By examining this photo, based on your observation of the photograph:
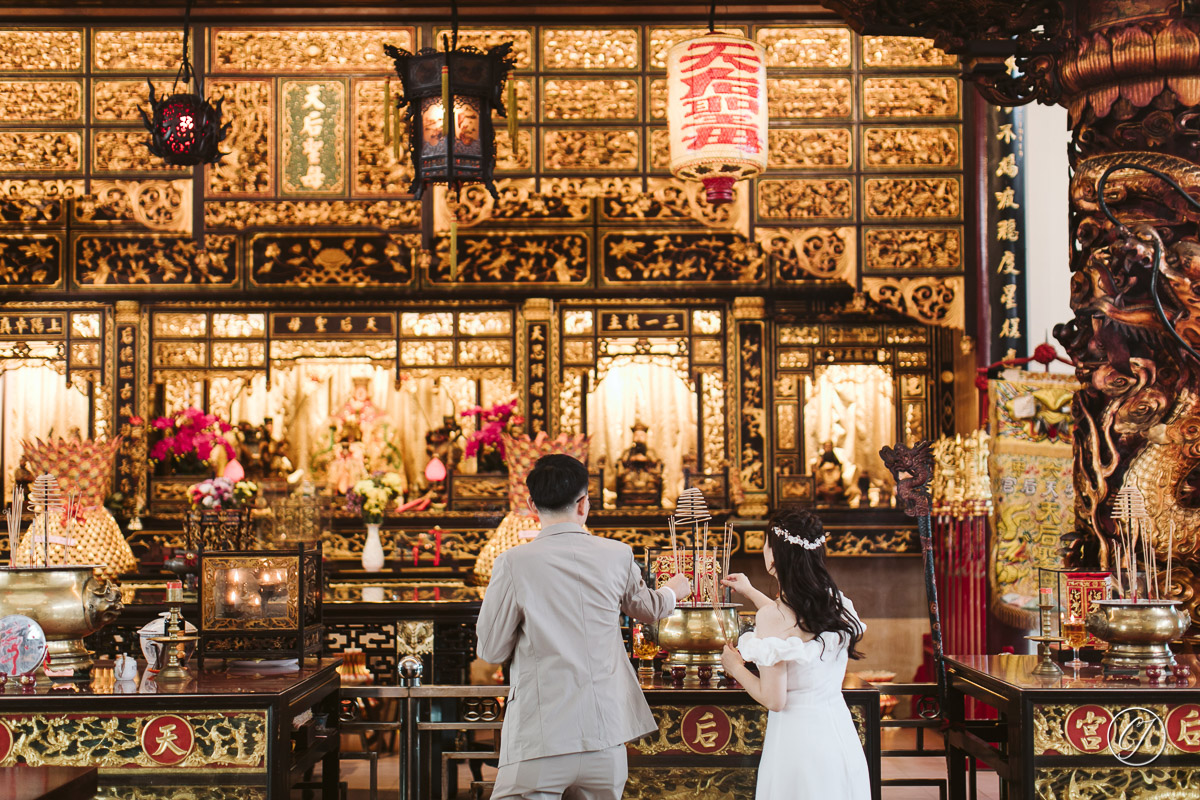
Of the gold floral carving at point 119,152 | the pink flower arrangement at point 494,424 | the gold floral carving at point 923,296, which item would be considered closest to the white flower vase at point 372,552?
the pink flower arrangement at point 494,424

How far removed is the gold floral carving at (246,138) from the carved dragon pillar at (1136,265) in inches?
136

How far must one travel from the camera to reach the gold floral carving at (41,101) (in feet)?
20.0

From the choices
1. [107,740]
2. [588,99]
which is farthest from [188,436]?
[107,740]

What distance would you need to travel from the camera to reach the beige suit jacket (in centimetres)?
244

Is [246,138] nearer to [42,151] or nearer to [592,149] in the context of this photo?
[42,151]

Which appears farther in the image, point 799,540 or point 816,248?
point 816,248

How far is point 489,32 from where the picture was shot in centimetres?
613

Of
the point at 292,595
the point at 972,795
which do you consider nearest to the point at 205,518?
the point at 292,595

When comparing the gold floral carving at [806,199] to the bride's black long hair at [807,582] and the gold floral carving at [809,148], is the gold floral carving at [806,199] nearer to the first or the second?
the gold floral carving at [809,148]

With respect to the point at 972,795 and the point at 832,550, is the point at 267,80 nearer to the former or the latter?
the point at 832,550

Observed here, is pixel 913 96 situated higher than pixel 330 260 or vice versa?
pixel 913 96

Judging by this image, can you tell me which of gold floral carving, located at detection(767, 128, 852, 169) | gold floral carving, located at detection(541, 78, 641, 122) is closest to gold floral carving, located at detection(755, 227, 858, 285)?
gold floral carving, located at detection(767, 128, 852, 169)

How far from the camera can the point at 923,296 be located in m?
6.05

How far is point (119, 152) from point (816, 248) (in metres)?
3.41
